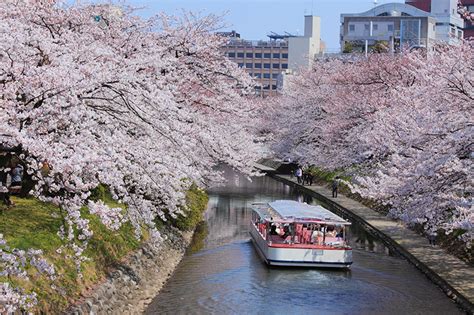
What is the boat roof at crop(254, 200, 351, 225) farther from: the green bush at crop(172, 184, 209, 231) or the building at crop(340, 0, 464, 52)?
the building at crop(340, 0, 464, 52)

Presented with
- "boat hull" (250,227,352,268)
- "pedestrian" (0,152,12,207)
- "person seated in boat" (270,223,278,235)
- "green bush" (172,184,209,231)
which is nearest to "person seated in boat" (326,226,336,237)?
"boat hull" (250,227,352,268)

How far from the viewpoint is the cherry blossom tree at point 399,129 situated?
695 inches

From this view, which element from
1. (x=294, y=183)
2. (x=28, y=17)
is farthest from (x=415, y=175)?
(x=294, y=183)

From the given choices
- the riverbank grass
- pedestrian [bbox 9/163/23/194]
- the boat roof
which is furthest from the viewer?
the boat roof

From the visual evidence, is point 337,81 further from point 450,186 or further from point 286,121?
point 450,186

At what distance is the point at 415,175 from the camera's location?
1889cm

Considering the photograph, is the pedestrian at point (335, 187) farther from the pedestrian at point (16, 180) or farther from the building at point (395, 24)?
the building at point (395, 24)

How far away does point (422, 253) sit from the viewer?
26.5 meters

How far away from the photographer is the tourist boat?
2459 centimetres

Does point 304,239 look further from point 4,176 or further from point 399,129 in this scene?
point 4,176

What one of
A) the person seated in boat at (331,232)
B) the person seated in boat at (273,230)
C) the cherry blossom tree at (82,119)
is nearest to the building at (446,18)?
the person seated in boat at (273,230)

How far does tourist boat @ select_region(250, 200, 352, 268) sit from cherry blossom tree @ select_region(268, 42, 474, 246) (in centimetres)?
212

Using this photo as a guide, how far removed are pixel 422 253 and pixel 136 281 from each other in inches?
465

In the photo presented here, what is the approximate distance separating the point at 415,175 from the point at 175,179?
6555 millimetres
